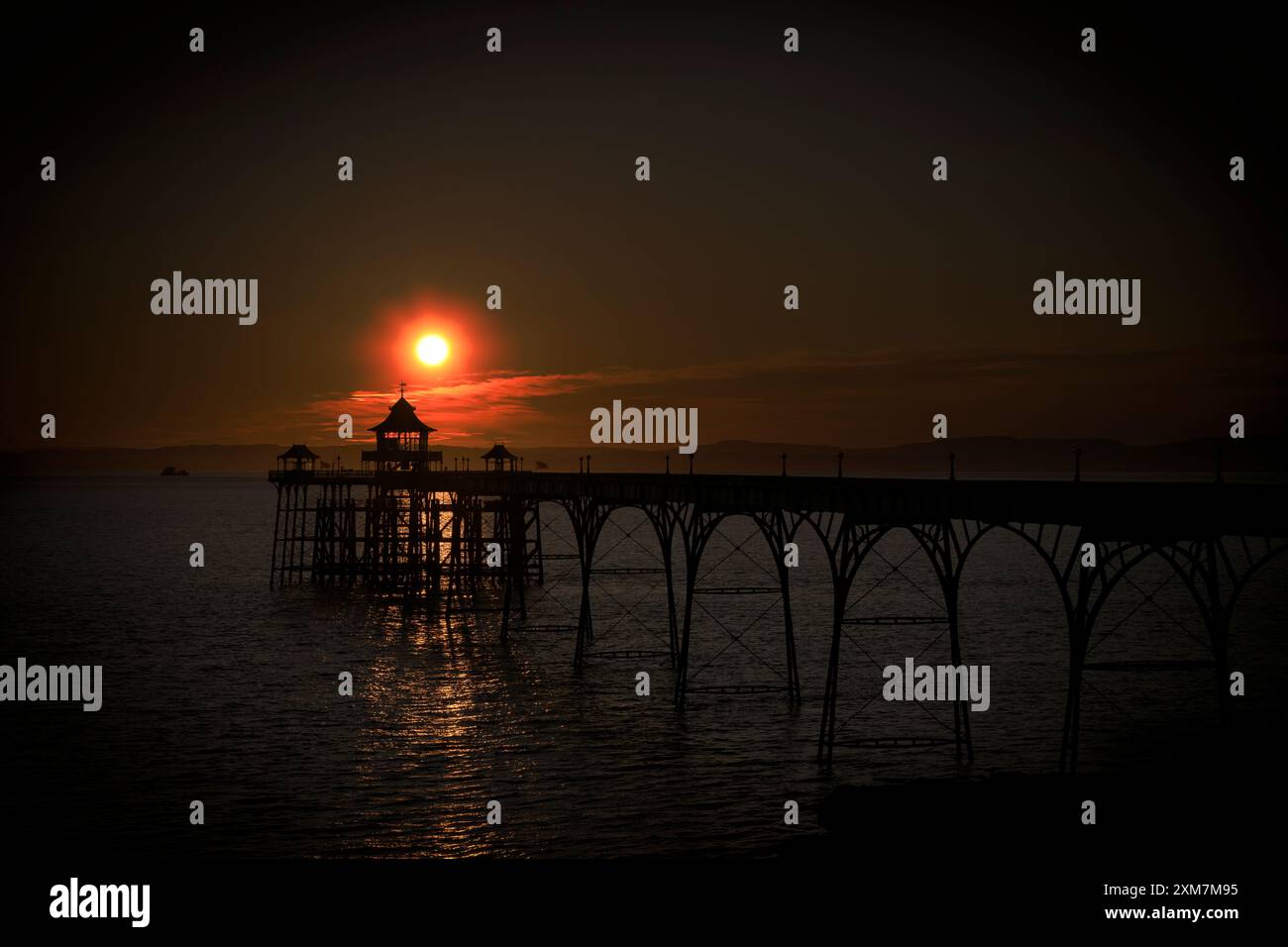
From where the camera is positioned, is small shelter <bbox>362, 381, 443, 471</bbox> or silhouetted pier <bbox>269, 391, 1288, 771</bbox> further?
small shelter <bbox>362, 381, 443, 471</bbox>

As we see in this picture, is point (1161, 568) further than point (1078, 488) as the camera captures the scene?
Yes

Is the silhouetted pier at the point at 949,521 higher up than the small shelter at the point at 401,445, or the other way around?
the small shelter at the point at 401,445

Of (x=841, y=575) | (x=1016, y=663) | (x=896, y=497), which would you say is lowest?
(x=1016, y=663)

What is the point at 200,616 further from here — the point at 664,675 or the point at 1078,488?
the point at 1078,488

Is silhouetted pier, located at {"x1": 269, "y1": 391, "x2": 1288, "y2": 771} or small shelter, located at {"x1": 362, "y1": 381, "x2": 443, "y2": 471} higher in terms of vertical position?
small shelter, located at {"x1": 362, "y1": 381, "x2": 443, "y2": 471}

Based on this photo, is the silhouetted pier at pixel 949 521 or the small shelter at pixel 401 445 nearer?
the silhouetted pier at pixel 949 521

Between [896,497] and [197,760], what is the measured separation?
19.2m

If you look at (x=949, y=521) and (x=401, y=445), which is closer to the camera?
(x=949, y=521)

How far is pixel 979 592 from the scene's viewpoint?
83.7 meters
